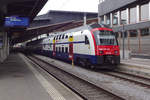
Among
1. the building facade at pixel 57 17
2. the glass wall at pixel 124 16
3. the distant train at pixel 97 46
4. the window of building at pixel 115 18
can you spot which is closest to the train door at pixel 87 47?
the distant train at pixel 97 46

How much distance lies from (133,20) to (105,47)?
13034 mm

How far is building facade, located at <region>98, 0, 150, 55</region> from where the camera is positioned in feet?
72.0

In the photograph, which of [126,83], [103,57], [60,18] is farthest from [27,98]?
[60,18]

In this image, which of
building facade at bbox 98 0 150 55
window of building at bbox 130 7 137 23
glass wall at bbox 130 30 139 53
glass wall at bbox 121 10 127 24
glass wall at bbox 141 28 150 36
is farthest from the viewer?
glass wall at bbox 121 10 127 24

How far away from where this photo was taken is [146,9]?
73.3 ft

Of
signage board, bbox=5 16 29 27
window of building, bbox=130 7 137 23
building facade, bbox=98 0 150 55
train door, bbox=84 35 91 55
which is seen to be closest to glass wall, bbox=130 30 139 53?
building facade, bbox=98 0 150 55

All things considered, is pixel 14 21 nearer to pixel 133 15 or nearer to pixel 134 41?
pixel 134 41

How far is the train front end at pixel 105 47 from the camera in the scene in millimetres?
13109

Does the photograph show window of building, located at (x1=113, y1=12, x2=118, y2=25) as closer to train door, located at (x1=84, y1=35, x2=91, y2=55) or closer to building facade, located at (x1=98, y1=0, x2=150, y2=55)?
building facade, located at (x1=98, y1=0, x2=150, y2=55)

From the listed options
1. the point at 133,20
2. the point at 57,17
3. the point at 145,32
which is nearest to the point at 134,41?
Answer: the point at 145,32

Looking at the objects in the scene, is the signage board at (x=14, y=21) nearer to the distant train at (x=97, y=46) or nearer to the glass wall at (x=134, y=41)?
the distant train at (x=97, y=46)

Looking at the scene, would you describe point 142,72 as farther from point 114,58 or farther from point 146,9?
A: point 146,9

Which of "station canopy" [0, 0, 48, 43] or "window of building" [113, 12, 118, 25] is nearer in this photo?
"station canopy" [0, 0, 48, 43]

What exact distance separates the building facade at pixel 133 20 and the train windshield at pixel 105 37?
543 cm
